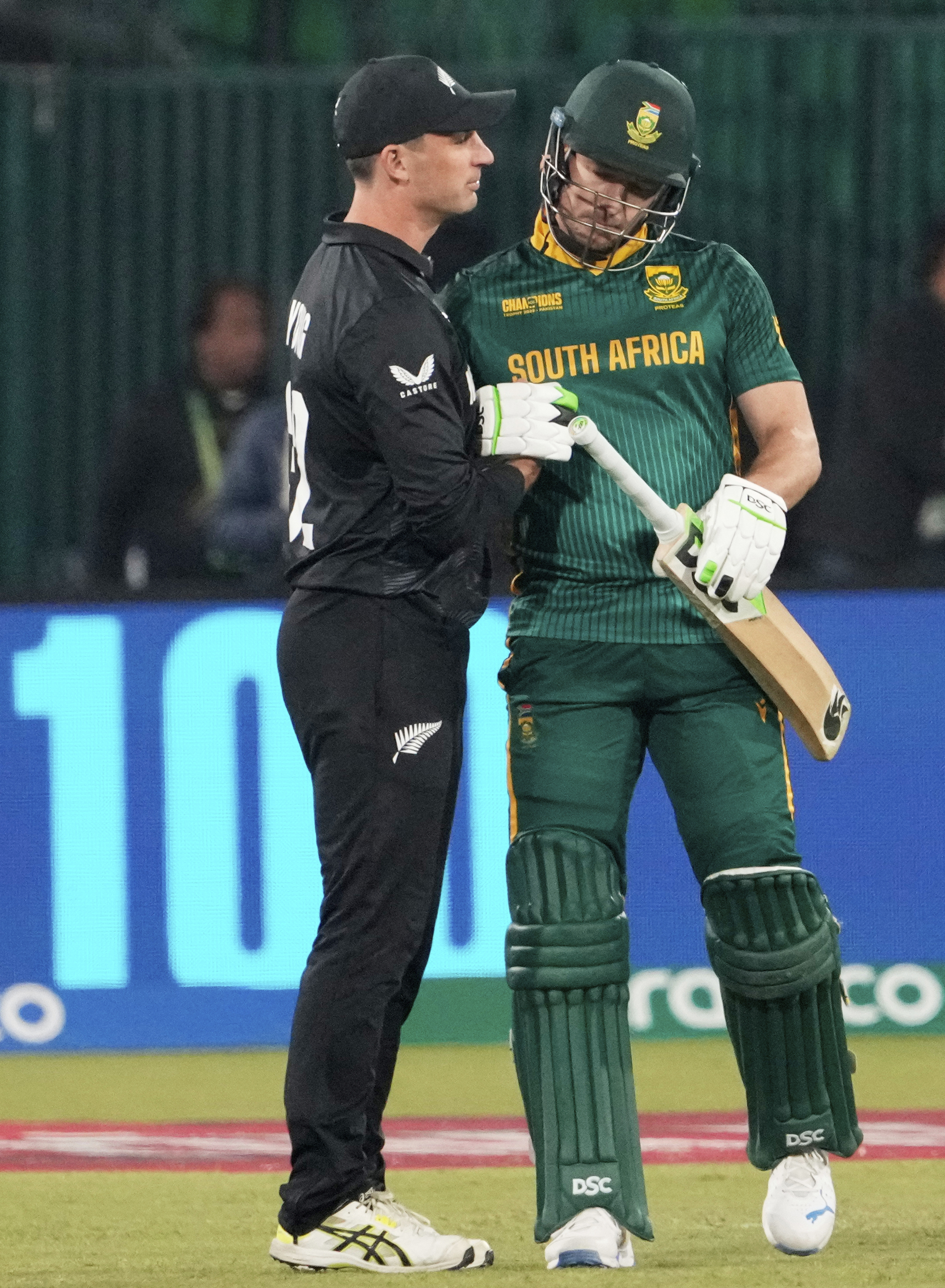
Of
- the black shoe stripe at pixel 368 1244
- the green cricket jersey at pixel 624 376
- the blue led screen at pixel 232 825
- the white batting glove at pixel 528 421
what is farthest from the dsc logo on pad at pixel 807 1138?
the blue led screen at pixel 232 825

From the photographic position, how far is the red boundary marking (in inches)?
208

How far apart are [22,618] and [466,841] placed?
4.42 ft

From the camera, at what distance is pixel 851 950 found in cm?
665

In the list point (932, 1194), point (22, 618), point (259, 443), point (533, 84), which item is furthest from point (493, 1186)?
point (533, 84)

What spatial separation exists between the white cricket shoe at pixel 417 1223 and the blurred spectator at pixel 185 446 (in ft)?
13.1

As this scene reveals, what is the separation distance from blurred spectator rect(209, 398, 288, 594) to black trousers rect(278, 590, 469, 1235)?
3.48m

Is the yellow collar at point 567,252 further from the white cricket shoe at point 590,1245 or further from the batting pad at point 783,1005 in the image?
the white cricket shoe at point 590,1245

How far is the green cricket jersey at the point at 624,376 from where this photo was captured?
427cm

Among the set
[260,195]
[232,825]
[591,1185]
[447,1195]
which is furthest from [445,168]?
[260,195]

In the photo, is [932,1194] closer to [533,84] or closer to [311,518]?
[311,518]

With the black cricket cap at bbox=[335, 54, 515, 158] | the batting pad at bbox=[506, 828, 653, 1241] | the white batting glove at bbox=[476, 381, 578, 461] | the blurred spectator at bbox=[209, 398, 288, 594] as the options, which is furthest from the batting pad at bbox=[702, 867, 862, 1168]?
the blurred spectator at bbox=[209, 398, 288, 594]

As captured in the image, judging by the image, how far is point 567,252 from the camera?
4.30m

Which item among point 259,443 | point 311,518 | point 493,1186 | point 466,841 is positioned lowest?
point 493,1186

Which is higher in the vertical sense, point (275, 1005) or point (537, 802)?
point (537, 802)
